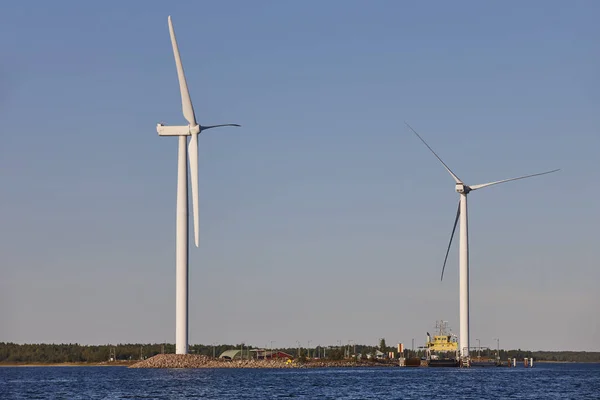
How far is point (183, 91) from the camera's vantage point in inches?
6521

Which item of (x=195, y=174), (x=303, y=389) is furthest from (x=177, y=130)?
(x=303, y=389)

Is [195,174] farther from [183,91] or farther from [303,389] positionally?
[303,389]

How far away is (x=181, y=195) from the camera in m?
164

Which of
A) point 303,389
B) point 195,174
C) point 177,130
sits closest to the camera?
point 303,389

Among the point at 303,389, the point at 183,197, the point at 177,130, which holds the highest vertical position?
the point at 177,130

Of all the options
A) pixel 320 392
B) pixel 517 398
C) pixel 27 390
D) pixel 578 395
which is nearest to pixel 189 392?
pixel 320 392


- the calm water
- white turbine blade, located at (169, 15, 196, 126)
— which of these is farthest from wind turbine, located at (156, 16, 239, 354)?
the calm water

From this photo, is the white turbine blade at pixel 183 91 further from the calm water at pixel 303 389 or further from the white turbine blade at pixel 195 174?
the calm water at pixel 303 389

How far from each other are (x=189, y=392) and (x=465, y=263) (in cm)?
9475

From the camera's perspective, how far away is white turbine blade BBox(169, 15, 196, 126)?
514ft

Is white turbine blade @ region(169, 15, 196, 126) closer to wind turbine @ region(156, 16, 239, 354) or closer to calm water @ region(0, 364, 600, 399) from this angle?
wind turbine @ region(156, 16, 239, 354)

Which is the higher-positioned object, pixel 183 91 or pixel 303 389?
pixel 183 91

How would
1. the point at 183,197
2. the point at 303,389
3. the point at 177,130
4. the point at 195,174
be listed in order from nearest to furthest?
the point at 303,389 → the point at 195,174 → the point at 183,197 → the point at 177,130

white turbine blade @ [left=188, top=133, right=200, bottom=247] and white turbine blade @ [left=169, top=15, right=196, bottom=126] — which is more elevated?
white turbine blade @ [left=169, top=15, right=196, bottom=126]
